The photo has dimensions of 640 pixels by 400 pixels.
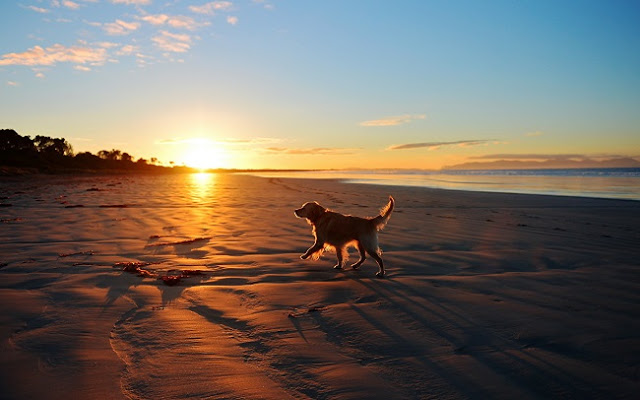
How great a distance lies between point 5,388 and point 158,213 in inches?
415

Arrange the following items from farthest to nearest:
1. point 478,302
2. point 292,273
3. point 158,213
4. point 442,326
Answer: point 158,213 → point 292,273 → point 478,302 → point 442,326

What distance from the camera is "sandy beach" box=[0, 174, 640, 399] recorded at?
9.21 ft

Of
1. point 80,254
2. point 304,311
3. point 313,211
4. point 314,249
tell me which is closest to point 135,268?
point 80,254

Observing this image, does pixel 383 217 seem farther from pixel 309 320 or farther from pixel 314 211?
pixel 309 320

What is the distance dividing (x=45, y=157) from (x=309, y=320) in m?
81.7

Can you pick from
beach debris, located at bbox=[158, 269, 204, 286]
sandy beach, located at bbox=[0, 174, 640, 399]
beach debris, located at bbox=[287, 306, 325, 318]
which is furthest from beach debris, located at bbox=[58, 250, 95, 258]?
beach debris, located at bbox=[287, 306, 325, 318]

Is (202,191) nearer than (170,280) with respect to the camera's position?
No

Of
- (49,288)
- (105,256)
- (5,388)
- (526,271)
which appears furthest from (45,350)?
(526,271)

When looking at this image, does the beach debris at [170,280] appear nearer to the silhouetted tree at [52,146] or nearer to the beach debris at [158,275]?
the beach debris at [158,275]

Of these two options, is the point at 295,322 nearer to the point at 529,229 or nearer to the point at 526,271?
the point at 526,271

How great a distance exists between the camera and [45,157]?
227ft

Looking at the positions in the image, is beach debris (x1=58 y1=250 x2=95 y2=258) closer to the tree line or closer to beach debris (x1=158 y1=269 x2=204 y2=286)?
beach debris (x1=158 y1=269 x2=204 y2=286)

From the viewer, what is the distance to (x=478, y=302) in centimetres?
463

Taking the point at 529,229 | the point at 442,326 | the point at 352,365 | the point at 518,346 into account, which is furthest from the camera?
the point at 529,229
